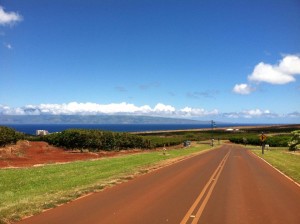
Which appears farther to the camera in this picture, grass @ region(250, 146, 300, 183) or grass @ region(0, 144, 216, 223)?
grass @ region(250, 146, 300, 183)

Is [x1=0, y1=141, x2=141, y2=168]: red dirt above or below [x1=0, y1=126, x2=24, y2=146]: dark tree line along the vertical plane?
below

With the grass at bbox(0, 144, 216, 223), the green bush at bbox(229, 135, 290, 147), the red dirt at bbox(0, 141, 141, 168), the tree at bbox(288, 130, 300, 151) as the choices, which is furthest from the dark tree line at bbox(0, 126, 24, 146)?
the green bush at bbox(229, 135, 290, 147)

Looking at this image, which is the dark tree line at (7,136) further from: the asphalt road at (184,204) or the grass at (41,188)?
the asphalt road at (184,204)

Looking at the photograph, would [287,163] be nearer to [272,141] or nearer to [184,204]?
[184,204]

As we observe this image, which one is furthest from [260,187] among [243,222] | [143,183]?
[243,222]

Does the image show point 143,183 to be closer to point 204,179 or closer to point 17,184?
point 204,179

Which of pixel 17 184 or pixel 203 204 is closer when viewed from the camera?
pixel 203 204

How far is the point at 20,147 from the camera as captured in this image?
39594 mm

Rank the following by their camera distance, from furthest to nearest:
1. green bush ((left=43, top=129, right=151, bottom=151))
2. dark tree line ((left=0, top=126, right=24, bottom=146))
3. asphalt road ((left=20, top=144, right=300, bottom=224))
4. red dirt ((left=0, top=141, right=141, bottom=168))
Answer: green bush ((left=43, top=129, right=151, bottom=151))
dark tree line ((left=0, top=126, right=24, bottom=146))
red dirt ((left=0, top=141, right=141, bottom=168))
asphalt road ((left=20, top=144, right=300, bottom=224))

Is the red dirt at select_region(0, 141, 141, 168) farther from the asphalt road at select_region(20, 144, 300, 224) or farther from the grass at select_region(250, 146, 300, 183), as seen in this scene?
the grass at select_region(250, 146, 300, 183)

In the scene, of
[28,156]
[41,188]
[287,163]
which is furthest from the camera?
[28,156]

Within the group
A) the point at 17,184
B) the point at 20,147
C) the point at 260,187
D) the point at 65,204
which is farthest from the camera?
the point at 20,147

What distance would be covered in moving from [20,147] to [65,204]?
28766 millimetres

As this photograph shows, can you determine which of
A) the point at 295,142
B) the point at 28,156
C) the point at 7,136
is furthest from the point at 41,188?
the point at 295,142
